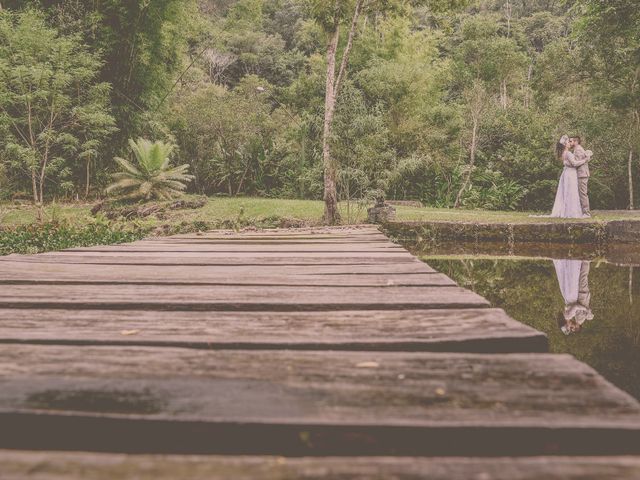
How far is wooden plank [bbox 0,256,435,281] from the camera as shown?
5.85 ft

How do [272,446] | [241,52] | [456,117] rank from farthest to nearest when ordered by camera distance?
[241,52], [456,117], [272,446]

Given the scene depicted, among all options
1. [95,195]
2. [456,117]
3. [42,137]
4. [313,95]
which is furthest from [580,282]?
[313,95]

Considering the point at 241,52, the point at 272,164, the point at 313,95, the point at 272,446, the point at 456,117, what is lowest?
the point at 272,446

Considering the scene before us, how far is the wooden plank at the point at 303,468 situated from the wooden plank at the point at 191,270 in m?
1.19

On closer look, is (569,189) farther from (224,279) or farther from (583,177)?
(224,279)

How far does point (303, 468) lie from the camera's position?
53 centimetres

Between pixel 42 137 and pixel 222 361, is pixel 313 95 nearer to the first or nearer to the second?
pixel 42 137

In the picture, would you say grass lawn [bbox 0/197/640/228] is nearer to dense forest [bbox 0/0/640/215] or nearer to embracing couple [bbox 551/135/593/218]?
embracing couple [bbox 551/135/593/218]

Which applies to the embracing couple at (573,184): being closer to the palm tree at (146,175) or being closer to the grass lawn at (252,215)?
the grass lawn at (252,215)

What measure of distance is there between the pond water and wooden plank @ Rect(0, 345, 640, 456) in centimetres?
173

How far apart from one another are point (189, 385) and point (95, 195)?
51.4ft

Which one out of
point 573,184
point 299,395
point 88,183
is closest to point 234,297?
point 299,395

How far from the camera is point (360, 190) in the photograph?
933 centimetres

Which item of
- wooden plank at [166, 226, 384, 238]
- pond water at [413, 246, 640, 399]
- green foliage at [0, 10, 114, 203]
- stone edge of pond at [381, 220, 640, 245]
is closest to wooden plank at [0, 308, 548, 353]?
pond water at [413, 246, 640, 399]
